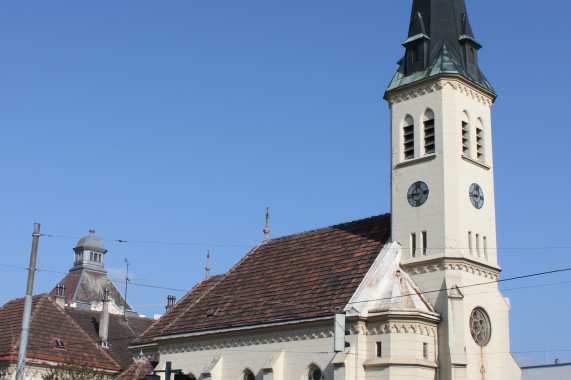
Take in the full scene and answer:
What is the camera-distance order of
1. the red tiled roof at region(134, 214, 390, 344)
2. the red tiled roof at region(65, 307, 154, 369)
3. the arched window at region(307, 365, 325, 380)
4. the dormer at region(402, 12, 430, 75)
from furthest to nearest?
the red tiled roof at region(65, 307, 154, 369) < the dormer at region(402, 12, 430, 75) < the red tiled roof at region(134, 214, 390, 344) < the arched window at region(307, 365, 325, 380)

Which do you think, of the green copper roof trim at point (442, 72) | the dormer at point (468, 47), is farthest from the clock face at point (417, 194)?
the dormer at point (468, 47)

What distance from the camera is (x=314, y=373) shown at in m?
39.6

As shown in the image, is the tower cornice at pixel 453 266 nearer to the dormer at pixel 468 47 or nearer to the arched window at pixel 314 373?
the arched window at pixel 314 373

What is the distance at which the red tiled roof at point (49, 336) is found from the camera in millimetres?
51625

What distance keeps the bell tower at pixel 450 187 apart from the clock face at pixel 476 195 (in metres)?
0.06

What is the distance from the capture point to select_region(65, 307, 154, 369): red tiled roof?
189 ft

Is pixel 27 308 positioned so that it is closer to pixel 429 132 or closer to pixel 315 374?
pixel 315 374

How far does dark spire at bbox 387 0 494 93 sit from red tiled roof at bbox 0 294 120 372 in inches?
1059

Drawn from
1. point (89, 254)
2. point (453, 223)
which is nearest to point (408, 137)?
point (453, 223)

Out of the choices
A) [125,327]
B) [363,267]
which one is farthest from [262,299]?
[125,327]

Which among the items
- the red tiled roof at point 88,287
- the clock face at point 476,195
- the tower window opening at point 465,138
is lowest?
the clock face at point 476,195

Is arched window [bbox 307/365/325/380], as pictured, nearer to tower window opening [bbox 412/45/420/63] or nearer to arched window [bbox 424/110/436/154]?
arched window [bbox 424/110/436/154]

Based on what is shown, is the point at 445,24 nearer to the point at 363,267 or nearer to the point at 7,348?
the point at 363,267

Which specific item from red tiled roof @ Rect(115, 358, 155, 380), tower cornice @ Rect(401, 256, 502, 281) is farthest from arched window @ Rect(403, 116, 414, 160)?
red tiled roof @ Rect(115, 358, 155, 380)
